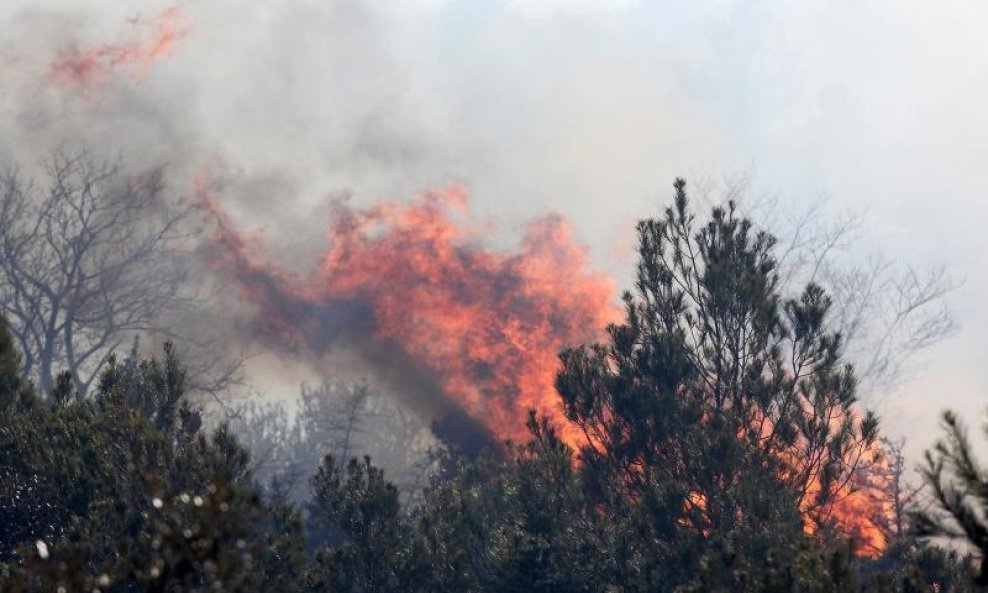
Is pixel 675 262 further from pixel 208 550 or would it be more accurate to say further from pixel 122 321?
pixel 122 321

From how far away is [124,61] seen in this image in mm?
49594

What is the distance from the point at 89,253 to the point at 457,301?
76.2 feet

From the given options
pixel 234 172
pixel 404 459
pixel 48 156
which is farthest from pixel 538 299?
pixel 404 459

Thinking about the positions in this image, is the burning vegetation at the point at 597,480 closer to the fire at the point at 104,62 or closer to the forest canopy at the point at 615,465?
the forest canopy at the point at 615,465

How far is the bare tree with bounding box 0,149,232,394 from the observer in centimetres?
4672

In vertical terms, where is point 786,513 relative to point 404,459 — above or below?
below

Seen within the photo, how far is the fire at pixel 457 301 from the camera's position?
31.3m

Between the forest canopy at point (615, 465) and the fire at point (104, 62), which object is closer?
the forest canopy at point (615, 465)

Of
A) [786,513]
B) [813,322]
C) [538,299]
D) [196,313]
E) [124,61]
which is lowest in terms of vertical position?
[786,513]

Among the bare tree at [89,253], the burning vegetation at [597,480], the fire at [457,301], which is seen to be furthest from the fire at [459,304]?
the bare tree at [89,253]

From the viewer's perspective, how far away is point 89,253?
1955 inches

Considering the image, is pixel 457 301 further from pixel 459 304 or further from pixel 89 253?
pixel 89 253

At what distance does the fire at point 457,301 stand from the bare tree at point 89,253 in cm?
837

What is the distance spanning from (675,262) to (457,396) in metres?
14.3
